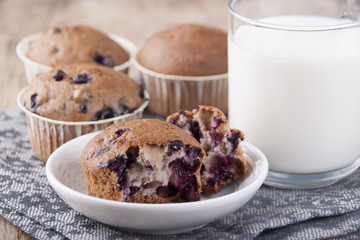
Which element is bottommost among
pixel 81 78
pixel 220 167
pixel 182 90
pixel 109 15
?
pixel 109 15

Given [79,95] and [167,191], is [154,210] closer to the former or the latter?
[167,191]

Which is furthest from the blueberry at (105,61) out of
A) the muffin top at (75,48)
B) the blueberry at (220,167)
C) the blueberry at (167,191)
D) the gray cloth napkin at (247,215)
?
the blueberry at (167,191)

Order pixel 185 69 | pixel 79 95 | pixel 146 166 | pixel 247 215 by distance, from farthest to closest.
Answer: pixel 185 69
pixel 79 95
pixel 247 215
pixel 146 166

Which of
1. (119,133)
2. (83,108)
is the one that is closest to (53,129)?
(83,108)

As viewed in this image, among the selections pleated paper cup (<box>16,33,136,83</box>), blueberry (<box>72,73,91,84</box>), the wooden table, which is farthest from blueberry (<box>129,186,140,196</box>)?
the wooden table

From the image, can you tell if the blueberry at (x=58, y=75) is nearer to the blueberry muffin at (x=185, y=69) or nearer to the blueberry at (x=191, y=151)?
the blueberry muffin at (x=185, y=69)

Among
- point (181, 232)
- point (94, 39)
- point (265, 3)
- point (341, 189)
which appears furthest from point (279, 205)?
point (94, 39)

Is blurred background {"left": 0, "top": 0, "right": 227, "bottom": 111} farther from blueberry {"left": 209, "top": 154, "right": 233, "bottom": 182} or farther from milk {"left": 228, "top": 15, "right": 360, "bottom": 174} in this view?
blueberry {"left": 209, "top": 154, "right": 233, "bottom": 182}

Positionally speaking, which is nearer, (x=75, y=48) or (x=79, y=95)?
(x=79, y=95)
